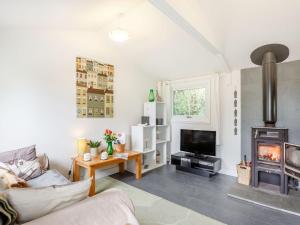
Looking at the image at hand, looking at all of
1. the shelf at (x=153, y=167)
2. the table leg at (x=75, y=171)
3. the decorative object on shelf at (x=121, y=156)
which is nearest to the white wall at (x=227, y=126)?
the shelf at (x=153, y=167)

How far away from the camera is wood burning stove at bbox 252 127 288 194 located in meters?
2.76

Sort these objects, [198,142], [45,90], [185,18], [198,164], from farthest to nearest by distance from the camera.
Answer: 1. [198,142]
2. [198,164]
3. [45,90]
4. [185,18]

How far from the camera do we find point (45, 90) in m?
2.87

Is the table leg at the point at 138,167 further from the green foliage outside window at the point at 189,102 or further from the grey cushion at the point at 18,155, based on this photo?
the grey cushion at the point at 18,155

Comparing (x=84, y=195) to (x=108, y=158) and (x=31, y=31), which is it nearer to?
(x=108, y=158)

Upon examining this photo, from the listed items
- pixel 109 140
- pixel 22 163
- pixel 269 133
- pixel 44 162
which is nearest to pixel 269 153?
pixel 269 133

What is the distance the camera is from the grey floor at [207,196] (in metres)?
2.20

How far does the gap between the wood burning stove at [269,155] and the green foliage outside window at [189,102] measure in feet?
4.38

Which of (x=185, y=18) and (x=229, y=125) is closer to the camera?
(x=185, y=18)

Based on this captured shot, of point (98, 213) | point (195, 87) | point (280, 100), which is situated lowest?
point (98, 213)

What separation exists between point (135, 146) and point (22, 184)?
7.73ft

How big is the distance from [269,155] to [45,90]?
373cm

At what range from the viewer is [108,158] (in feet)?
10.3

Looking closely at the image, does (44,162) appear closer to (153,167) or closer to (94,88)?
(94,88)
